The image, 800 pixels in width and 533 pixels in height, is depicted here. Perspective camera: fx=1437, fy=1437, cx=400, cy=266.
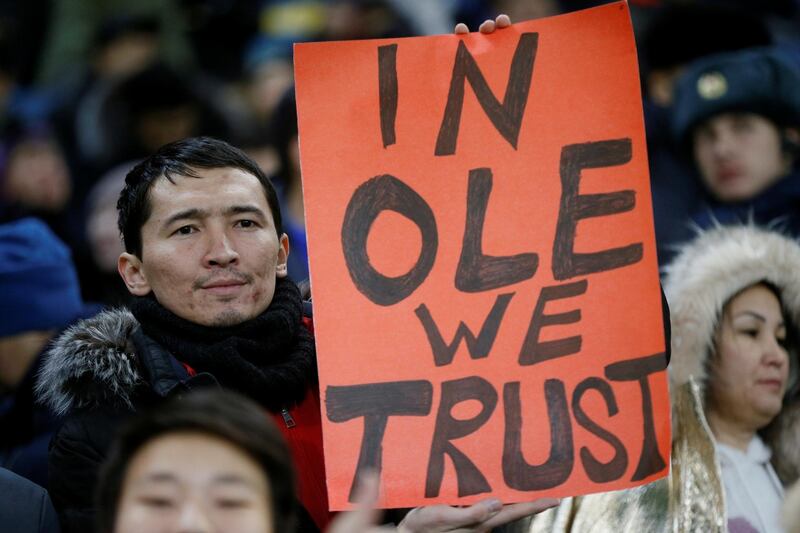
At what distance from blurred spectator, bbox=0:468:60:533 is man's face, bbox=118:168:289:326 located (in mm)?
512

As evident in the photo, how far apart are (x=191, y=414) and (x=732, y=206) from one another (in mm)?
3525

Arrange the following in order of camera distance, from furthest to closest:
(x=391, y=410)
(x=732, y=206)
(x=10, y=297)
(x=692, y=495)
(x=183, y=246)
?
(x=732, y=206) → (x=10, y=297) → (x=692, y=495) → (x=183, y=246) → (x=391, y=410)

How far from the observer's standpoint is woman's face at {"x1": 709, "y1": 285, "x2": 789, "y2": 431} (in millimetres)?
4066

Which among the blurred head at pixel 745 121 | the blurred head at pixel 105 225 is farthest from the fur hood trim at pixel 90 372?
the blurred head at pixel 745 121

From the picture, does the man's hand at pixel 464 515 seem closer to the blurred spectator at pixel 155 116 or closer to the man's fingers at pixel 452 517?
the man's fingers at pixel 452 517

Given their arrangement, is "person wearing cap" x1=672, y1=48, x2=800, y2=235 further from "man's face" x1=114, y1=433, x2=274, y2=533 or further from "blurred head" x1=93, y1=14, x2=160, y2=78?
"man's face" x1=114, y1=433, x2=274, y2=533

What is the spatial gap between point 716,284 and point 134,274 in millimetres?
1710

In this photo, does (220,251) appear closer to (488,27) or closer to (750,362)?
(488,27)

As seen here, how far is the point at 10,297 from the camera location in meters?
4.87

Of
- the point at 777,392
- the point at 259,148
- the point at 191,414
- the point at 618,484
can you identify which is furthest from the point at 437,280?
the point at 259,148

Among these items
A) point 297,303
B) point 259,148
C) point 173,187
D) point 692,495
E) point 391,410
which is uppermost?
point 259,148

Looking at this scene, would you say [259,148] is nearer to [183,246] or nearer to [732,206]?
[732,206]

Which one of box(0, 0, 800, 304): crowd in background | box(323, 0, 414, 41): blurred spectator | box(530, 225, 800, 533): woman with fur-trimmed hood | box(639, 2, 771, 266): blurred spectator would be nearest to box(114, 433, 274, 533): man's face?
box(530, 225, 800, 533): woman with fur-trimmed hood

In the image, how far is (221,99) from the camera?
6930 millimetres
